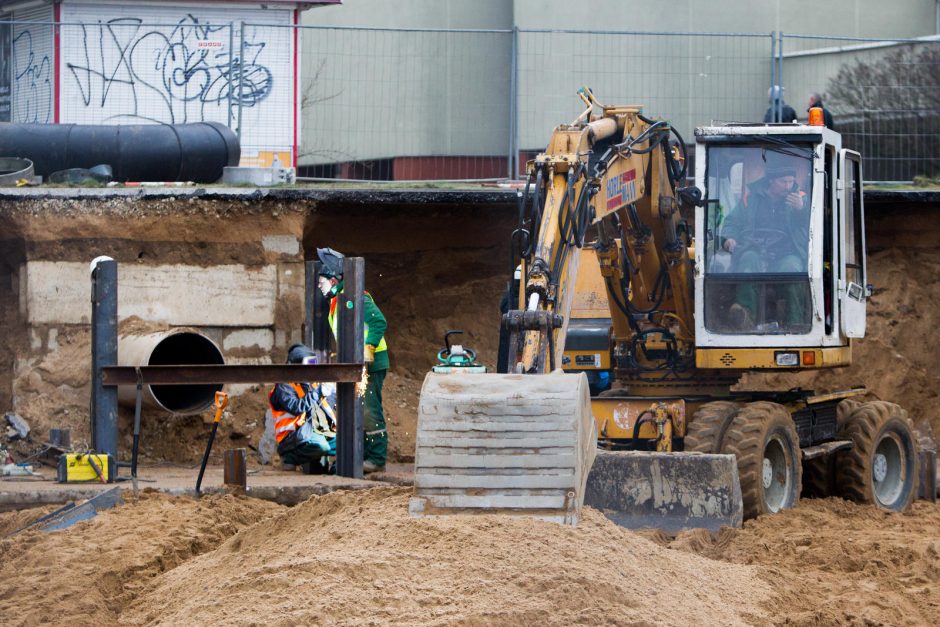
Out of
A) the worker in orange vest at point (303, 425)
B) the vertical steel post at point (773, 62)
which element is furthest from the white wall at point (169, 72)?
the worker in orange vest at point (303, 425)

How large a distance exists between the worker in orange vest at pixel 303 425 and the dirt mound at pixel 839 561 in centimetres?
357

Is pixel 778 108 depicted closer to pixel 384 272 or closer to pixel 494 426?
pixel 384 272

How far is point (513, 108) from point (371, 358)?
542 centimetres

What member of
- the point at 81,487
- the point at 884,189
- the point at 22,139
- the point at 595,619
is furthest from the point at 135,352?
the point at 884,189

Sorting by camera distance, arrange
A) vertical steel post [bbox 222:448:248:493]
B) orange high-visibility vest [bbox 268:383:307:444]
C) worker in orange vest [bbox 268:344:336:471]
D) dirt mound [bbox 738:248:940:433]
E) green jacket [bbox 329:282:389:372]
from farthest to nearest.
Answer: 1. dirt mound [bbox 738:248:940:433]
2. green jacket [bbox 329:282:389:372]
3. orange high-visibility vest [bbox 268:383:307:444]
4. worker in orange vest [bbox 268:344:336:471]
5. vertical steel post [bbox 222:448:248:493]

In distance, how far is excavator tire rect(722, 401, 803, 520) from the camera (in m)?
10.3

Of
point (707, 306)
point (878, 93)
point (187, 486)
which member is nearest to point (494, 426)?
point (187, 486)

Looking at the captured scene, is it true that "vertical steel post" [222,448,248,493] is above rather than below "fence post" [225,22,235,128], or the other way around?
below

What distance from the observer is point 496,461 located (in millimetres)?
7023

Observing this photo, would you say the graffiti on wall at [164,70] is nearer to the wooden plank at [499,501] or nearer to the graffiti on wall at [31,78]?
the graffiti on wall at [31,78]

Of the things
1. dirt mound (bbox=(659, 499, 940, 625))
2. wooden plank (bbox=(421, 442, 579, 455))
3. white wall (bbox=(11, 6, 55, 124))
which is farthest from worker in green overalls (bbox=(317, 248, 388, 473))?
white wall (bbox=(11, 6, 55, 124))

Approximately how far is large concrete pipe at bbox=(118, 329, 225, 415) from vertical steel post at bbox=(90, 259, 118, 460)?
1.12 metres

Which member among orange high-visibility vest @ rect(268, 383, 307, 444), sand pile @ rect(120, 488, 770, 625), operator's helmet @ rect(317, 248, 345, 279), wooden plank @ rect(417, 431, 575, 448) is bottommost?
sand pile @ rect(120, 488, 770, 625)

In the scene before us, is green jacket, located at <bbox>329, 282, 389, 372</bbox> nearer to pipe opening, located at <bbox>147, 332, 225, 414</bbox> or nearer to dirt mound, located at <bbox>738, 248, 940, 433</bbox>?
pipe opening, located at <bbox>147, 332, 225, 414</bbox>
